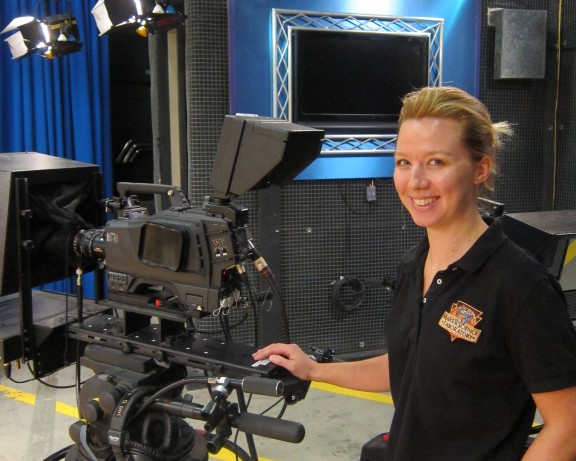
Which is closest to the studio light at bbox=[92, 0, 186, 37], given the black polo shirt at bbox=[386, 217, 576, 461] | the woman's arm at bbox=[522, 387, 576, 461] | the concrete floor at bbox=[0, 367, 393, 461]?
the concrete floor at bbox=[0, 367, 393, 461]

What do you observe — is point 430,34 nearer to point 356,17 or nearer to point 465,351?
point 356,17

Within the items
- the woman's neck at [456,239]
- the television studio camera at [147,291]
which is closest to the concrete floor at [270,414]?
the television studio camera at [147,291]

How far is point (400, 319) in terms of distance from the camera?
1.24 meters

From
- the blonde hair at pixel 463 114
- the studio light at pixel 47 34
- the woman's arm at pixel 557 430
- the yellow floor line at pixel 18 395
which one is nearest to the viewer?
the woman's arm at pixel 557 430

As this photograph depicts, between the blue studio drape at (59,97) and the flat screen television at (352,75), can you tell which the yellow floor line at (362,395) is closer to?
the flat screen television at (352,75)

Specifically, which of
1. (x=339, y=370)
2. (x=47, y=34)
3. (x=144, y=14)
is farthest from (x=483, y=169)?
(x=47, y=34)

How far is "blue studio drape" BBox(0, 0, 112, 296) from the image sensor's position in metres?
4.32

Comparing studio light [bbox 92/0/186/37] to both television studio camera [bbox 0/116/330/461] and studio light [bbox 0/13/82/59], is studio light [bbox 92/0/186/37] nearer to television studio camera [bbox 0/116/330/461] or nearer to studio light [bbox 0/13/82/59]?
studio light [bbox 0/13/82/59]

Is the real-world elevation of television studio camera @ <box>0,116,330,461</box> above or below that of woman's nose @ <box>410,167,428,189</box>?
below

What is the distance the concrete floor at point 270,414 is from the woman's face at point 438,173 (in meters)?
1.80

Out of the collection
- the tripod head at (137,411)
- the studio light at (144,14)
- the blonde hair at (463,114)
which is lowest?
the tripod head at (137,411)

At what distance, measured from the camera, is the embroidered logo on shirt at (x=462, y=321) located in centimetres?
105

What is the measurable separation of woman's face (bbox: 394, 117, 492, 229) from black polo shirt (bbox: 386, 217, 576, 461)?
8 centimetres

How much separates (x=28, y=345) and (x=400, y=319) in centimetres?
98
